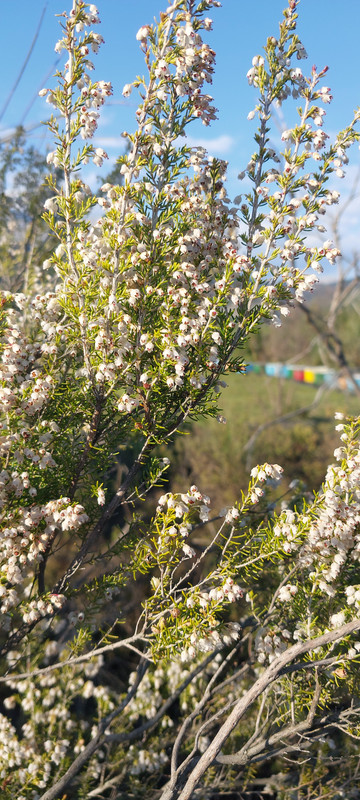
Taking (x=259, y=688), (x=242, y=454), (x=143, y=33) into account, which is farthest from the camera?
(x=242, y=454)

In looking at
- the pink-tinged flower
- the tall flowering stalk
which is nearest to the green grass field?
the tall flowering stalk

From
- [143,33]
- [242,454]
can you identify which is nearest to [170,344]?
[143,33]

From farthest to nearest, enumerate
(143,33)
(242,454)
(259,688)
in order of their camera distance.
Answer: (242,454) → (259,688) → (143,33)

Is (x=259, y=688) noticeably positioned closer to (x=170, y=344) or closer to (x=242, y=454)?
(x=170, y=344)

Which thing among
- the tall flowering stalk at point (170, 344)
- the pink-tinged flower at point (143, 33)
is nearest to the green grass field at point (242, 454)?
the tall flowering stalk at point (170, 344)

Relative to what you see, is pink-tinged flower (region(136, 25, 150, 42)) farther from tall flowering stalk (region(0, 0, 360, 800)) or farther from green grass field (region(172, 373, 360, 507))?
green grass field (region(172, 373, 360, 507))

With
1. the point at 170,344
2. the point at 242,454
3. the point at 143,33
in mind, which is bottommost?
the point at 242,454

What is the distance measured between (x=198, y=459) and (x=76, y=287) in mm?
16558

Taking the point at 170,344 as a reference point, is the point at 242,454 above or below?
below

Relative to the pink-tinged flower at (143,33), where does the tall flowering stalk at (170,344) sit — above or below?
below

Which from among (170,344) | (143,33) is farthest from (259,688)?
(143,33)

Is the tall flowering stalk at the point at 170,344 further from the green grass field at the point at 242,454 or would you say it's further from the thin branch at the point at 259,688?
the green grass field at the point at 242,454

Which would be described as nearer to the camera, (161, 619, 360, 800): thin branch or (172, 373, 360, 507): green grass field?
(161, 619, 360, 800): thin branch

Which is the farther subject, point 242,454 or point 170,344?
point 242,454
